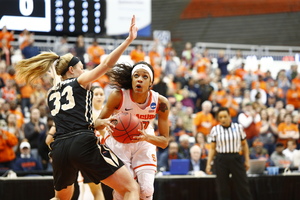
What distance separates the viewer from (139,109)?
20.4ft

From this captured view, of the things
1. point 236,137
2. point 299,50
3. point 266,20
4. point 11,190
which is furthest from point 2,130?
point 266,20

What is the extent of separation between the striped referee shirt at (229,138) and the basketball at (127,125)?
157 inches

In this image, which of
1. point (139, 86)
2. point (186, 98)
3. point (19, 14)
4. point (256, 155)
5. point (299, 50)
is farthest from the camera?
point (299, 50)

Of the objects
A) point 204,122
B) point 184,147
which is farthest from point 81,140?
point 204,122

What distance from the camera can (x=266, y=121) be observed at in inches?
549

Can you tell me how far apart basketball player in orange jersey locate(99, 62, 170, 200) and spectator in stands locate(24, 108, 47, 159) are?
521 cm

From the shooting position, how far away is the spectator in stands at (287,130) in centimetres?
1366

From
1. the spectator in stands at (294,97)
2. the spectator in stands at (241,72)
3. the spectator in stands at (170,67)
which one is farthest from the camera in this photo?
the spectator in stands at (241,72)

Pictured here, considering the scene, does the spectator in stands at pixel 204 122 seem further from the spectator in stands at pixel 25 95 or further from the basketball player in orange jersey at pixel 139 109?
the basketball player in orange jersey at pixel 139 109

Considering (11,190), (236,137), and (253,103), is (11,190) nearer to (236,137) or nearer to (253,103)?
(236,137)

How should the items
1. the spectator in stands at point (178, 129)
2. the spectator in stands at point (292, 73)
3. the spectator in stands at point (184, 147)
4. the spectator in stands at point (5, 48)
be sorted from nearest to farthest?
the spectator in stands at point (184, 147) → the spectator in stands at point (178, 129) → the spectator in stands at point (5, 48) → the spectator in stands at point (292, 73)

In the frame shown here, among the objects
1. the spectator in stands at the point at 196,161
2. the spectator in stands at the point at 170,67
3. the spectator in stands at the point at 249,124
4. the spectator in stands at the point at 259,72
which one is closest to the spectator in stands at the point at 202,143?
the spectator in stands at the point at 196,161

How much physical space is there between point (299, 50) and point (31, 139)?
13382mm

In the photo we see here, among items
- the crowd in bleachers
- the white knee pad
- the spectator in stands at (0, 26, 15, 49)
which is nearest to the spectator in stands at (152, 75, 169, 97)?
the crowd in bleachers
